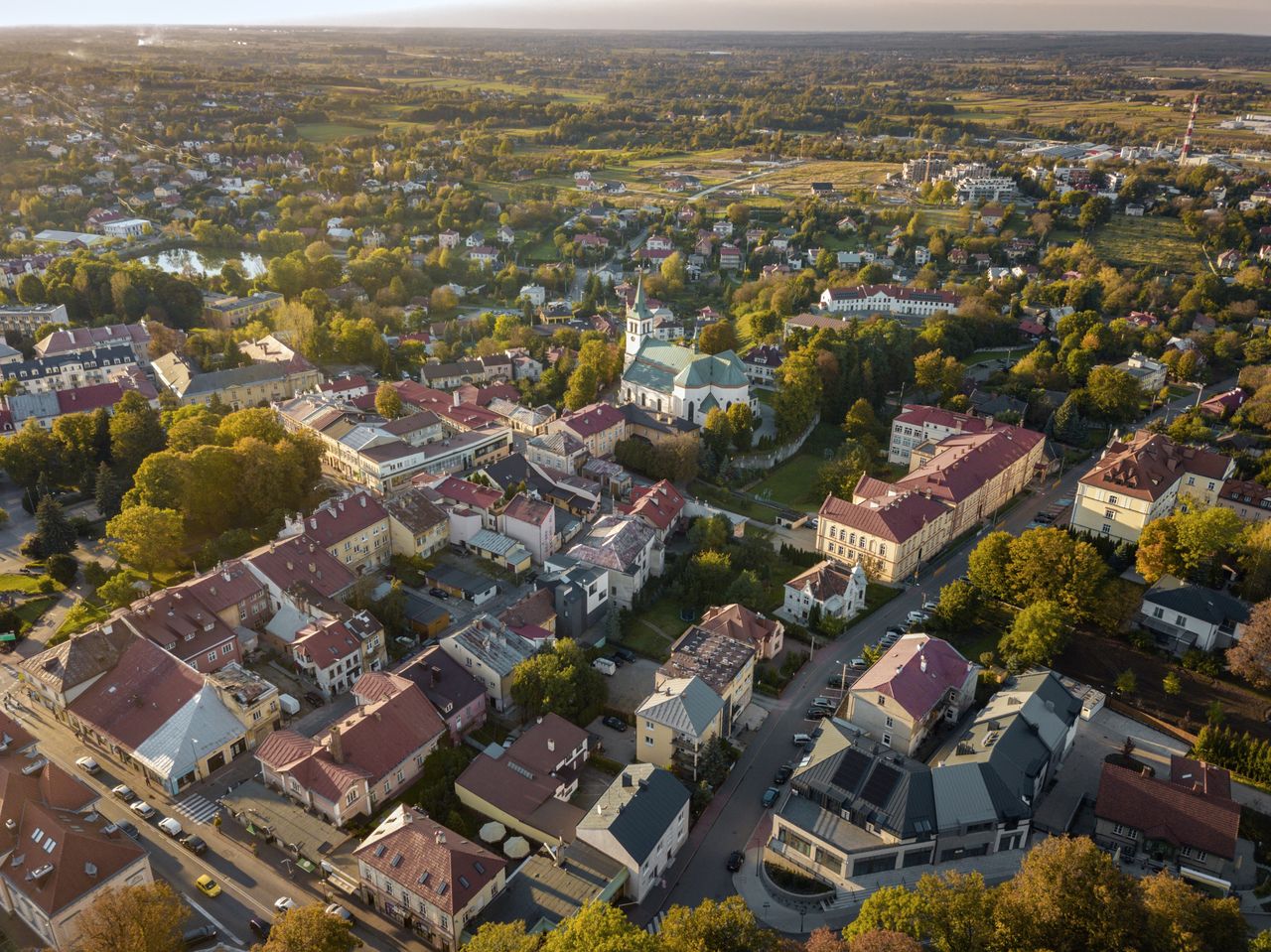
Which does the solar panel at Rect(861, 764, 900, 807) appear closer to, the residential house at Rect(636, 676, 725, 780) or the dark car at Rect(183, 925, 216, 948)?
the residential house at Rect(636, 676, 725, 780)

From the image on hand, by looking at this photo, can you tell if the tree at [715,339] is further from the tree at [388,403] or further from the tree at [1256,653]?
the tree at [1256,653]

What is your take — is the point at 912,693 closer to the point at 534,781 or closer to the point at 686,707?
the point at 686,707

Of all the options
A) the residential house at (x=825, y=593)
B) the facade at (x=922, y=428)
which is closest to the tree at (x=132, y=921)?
the residential house at (x=825, y=593)

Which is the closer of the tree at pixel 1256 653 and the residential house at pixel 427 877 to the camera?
the residential house at pixel 427 877

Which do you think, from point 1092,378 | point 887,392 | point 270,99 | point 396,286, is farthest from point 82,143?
point 1092,378

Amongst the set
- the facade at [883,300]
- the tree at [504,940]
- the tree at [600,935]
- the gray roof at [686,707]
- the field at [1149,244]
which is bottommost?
the gray roof at [686,707]

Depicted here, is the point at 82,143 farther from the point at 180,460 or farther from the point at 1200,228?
the point at 1200,228

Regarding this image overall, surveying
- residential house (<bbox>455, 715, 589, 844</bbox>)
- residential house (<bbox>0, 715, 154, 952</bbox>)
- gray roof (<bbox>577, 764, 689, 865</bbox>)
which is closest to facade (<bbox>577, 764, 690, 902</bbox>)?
gray roof (<bbox>577, 764, 689, 865</bbox>)
